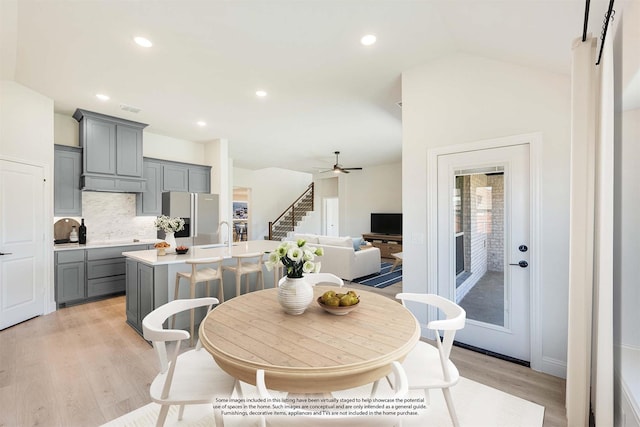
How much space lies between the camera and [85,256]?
4.32 m

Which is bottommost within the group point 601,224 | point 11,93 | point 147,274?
point 147,274

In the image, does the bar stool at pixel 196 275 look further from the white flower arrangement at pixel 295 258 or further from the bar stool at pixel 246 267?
the white flower arrangement at pixel 295 258

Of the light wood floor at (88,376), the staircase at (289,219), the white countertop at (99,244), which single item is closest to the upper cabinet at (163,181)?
the white countertop at (99,244)

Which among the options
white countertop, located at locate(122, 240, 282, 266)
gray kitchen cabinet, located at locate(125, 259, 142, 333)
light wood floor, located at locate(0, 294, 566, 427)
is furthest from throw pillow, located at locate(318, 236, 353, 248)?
gray kitchen cabinet, located at locate(125, 259, 142, 333)

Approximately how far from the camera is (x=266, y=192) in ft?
35.1

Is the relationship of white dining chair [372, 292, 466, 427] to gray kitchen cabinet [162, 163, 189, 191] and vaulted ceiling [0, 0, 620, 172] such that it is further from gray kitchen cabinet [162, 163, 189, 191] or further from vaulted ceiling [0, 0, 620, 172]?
gray kitchen cabinet [162, 163, 189, 191]

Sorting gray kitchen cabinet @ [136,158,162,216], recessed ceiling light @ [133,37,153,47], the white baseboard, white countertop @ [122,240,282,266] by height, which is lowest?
the white baseboard

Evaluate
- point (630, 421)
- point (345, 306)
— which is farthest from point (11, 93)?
point (630, 421)

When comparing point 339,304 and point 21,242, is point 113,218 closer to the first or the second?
point 21,242

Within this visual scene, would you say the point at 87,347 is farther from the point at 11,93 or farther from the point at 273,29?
the point at 273,29

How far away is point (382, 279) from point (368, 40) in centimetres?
441

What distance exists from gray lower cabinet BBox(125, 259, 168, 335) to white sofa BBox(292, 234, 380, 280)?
285 cm

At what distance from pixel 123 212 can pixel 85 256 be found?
1.16m

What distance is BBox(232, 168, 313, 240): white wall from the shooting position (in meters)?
10.0
